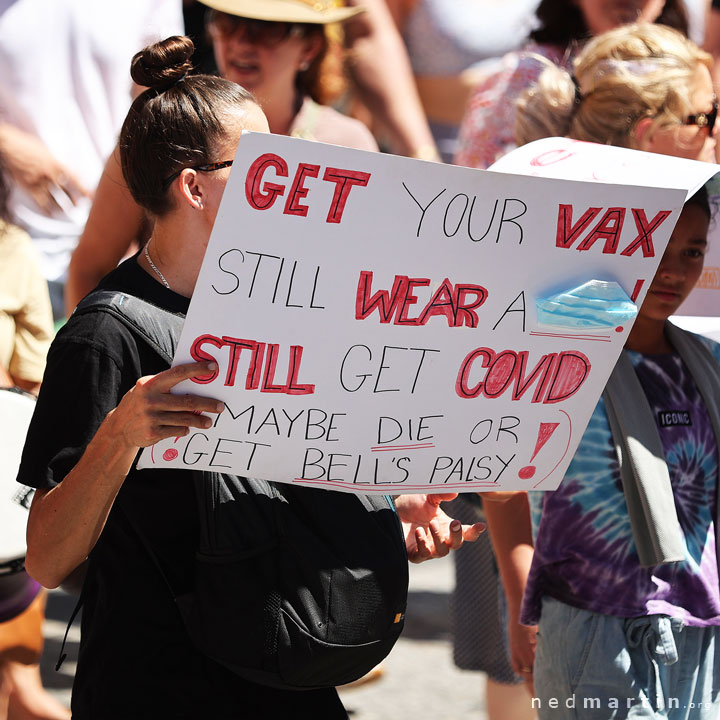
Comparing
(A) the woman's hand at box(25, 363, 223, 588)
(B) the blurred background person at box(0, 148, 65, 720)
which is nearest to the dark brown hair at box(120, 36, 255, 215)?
(A) the woman's hand at box(25, 363, 223, 588)

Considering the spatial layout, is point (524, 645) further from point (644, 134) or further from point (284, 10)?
point (284, 10)

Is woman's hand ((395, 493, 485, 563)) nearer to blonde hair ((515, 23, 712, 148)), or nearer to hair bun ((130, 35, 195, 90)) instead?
hair bun ((130, 35, 195, 90))

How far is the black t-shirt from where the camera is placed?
1.81m

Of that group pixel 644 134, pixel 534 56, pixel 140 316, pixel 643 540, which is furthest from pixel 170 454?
pixel 534 56

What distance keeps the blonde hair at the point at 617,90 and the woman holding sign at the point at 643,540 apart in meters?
0.34

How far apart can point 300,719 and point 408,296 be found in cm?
68

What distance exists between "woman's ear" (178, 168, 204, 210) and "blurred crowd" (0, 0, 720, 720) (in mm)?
79

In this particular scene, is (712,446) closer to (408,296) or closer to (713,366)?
(713,366)

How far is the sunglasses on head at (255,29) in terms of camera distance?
3.59 metres

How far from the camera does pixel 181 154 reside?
1.88 metres

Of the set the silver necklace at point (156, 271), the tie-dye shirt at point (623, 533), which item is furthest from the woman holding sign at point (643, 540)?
the silver necklace at point (156, 271)

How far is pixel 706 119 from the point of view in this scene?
9.20 feet

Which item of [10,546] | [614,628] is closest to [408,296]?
[614,628]

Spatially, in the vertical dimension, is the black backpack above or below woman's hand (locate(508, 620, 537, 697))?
above
